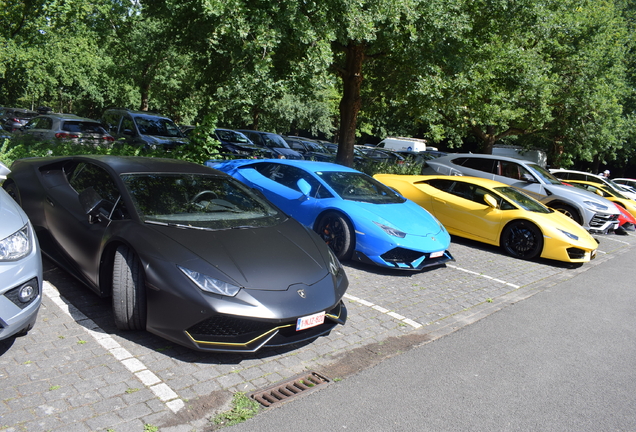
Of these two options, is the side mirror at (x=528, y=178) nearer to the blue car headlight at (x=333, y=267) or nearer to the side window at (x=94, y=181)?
the blue car headlight at (x=333, y=267)

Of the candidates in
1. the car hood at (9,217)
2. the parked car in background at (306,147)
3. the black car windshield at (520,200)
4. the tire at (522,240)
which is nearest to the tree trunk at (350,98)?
the black car windshield at (520,200)

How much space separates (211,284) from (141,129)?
40.0 feet

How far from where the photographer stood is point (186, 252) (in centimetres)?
386

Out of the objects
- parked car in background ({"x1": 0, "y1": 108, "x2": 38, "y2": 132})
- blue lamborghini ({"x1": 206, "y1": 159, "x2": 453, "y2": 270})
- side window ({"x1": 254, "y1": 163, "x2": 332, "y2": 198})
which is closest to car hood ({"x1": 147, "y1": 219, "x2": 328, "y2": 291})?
blue lamborghini ({"x1": 206, "y1": 159, "x2": 453, "y2": 270})

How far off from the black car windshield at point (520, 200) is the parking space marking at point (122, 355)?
7.64 meters

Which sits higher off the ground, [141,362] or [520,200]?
[520,200]

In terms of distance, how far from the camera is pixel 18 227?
3580 millimetres

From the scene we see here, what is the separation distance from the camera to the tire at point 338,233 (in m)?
6.87

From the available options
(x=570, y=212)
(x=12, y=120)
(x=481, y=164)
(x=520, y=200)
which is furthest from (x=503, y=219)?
(x=12, y=120)

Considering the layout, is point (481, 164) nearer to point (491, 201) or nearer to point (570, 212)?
point (570, 212)

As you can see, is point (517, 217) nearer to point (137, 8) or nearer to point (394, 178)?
point (394, 178)

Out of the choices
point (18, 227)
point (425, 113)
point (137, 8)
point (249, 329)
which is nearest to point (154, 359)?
point (249, 329)

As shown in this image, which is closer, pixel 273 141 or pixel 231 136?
pixel 231 136

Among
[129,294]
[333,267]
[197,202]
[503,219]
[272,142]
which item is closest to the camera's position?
[129,294]
